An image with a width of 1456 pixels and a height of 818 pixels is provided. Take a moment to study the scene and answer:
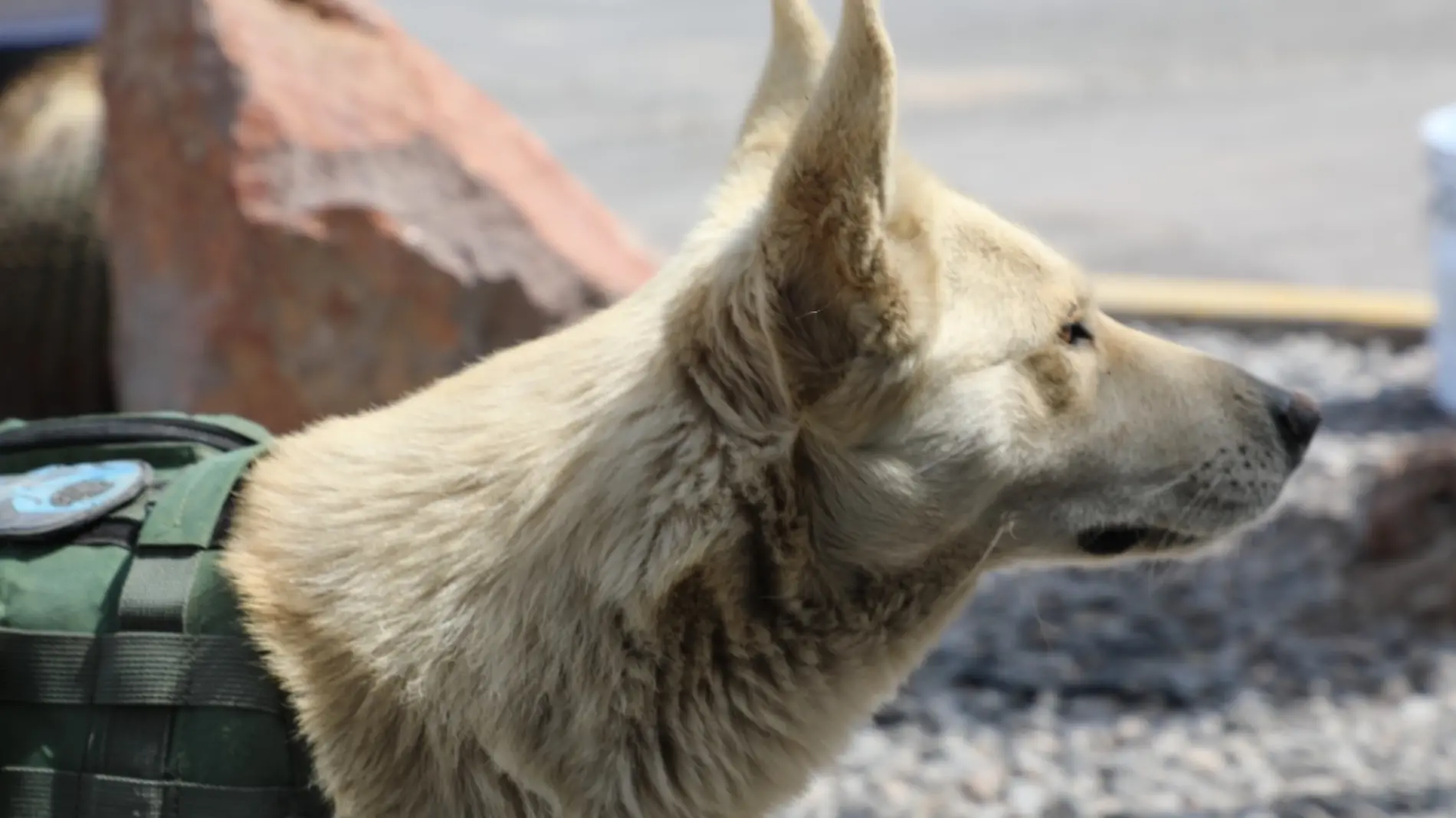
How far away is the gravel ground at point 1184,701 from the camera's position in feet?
12.8

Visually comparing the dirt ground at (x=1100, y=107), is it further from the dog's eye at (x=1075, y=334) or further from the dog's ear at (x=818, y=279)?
the dog's ear at (x=818, y=279)

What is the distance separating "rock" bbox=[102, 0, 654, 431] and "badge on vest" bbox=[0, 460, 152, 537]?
7.02ft

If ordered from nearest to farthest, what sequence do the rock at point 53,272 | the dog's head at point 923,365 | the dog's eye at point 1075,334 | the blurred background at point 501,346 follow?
the dog's head at point 923,365 < the dog's eye at point 1075,334 < the blurred background at point 501,346 < the rock at point 53,272

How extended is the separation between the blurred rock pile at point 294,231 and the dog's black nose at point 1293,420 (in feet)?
7.74

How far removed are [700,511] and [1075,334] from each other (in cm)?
67

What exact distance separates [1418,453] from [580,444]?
336 centimetres

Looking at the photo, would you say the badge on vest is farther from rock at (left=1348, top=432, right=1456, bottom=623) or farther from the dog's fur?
rock at (left=1348, top=432, right=1456, bottom=623)

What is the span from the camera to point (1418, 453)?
4.68m

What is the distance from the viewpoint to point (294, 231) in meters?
4.33

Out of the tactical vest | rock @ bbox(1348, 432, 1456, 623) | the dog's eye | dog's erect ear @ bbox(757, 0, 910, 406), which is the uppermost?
dog's erect ear @ bbox(757, 0, 910, 406)

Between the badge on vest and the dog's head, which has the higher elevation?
the dog's head

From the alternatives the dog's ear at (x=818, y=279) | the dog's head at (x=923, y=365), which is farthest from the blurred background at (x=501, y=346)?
the dog's ear at (x=818, y=279)

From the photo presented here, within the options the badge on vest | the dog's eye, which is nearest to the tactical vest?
the badge on vest

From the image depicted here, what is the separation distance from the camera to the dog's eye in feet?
7.66
